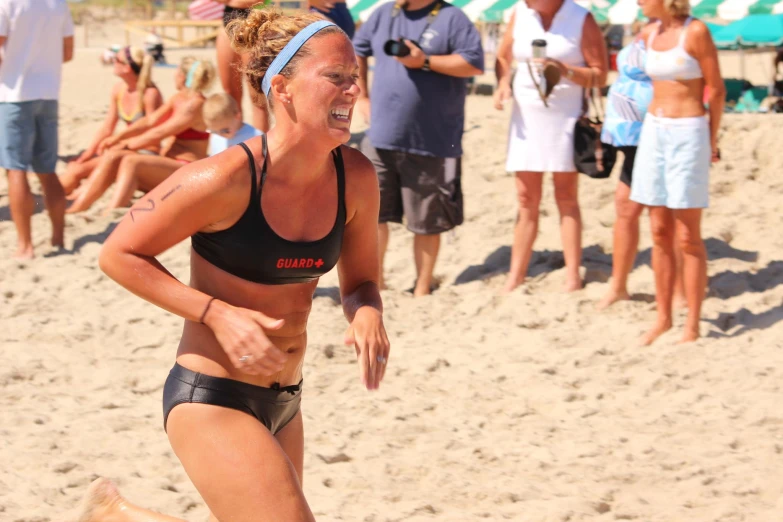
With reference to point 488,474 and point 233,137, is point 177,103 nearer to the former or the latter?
point 233,137

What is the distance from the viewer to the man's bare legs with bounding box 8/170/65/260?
269 inches

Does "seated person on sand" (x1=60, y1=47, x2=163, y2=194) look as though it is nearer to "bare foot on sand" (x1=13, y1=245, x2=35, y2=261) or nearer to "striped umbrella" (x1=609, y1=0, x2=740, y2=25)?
"bare foot on sand" (x1=13, y1=245, x2=35, y2=261)

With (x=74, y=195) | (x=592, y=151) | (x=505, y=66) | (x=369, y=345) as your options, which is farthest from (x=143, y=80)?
(x=369, y=345)

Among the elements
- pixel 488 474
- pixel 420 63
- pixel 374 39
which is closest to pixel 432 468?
pixel 488 474

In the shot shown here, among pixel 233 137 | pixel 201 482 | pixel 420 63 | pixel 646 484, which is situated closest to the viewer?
pixel 201 482

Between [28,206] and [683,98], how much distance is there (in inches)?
173

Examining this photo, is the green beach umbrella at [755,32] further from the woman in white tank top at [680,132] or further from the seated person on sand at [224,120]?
the seated person on sand at [224,120]

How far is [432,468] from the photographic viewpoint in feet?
13.6

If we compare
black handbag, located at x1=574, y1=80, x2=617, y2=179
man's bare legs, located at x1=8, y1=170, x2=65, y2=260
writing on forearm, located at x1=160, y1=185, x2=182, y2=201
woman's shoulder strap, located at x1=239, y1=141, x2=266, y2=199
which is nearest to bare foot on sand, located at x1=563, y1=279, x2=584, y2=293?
black handbag, located at x1=574, y1=80, x2=617, y2=179

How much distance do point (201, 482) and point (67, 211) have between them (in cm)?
581

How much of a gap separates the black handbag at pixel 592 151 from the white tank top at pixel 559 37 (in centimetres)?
25

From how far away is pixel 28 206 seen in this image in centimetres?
686

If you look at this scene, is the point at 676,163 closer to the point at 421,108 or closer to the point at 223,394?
the point at 421,108

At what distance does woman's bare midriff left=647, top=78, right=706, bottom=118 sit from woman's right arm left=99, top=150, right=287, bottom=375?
11.4ft
